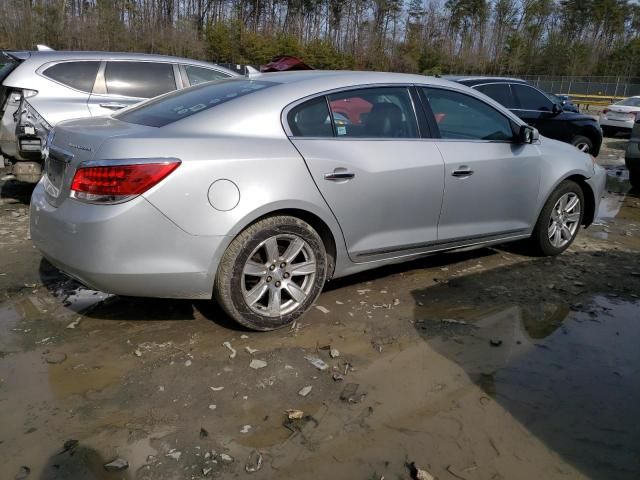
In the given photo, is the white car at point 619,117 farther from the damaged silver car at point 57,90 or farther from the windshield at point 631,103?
the damaged silver car at point 57,90

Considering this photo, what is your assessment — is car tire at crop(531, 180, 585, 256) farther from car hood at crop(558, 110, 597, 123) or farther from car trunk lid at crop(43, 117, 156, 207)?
car hood at crop(558, 110, 597, 123)

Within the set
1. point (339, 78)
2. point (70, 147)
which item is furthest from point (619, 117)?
point (70, 147)

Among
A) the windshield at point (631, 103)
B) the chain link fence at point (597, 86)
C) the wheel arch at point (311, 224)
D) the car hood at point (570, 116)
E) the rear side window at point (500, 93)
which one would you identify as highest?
the chain link fence at point (597, 86)

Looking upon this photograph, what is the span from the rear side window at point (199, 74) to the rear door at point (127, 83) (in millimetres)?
205

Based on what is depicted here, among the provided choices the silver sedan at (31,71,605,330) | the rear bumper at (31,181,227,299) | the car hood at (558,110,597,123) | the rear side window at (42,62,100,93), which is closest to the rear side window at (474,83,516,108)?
the car hood at (558,110,597,123)

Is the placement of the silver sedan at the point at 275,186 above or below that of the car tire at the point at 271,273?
above

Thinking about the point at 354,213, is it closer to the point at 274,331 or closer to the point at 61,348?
the point at 274,331

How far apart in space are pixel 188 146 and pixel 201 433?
1.51 metres

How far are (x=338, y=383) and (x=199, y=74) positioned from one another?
18.2 feet

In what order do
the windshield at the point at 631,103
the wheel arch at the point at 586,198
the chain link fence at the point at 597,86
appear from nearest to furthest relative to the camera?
1. the wheel arch at the point at 586,198
2. the windshield at the point at 631,103
3. the chain link fence at the point at 597,86

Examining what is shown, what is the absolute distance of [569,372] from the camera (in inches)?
126

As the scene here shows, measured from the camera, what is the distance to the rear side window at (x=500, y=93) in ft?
30.0

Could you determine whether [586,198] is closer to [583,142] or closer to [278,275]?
[278,275]

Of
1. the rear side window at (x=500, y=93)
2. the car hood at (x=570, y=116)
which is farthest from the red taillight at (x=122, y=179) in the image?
the car hood at (x=570, y=116)
